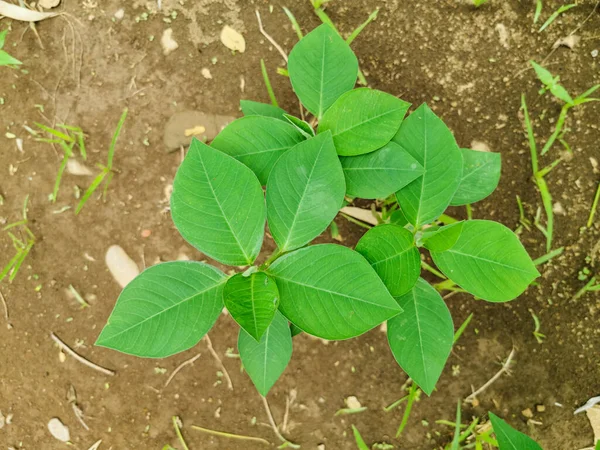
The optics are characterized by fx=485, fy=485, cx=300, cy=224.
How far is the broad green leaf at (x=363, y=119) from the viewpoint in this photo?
1.35m

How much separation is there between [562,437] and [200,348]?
5.11ft

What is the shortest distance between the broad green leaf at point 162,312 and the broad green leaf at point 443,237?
592 millimetres

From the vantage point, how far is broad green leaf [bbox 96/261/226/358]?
1.18m

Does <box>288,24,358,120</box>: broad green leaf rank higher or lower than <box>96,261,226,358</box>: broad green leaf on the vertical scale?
higher

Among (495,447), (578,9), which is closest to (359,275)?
(495,447)

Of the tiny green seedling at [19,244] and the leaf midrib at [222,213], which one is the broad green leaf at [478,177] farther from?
the tiny green seedling at [19,244]

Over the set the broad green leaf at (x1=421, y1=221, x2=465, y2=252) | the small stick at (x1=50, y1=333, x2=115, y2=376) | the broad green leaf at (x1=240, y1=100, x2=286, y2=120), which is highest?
the broad green leaf at (x1=421, y1=221, x2=465, y2=252)

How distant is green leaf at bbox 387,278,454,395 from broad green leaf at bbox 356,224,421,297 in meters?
0.18

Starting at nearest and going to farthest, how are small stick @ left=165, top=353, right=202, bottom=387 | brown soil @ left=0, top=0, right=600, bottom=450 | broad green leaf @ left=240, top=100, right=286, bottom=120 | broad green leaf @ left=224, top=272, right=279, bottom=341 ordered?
1. broad green leaf @ left=224, top=272, right=279, bottom=341
2. broad green leaf @ left=240, top=100, right=286, bottom=120
3. brown soil @ left=0, top=0, right=600, bottom=450
4. small stick @ left=165, top=353, right=202, bottom=387

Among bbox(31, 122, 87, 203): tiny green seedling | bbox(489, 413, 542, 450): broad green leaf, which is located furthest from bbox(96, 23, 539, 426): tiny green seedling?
bbox(31, 122, 87, 203): tiny green seedling

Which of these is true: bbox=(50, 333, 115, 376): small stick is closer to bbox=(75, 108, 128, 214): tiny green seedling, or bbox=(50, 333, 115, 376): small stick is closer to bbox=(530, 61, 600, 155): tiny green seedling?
bbox=(75, 108, 128, 214): tiny green seedling

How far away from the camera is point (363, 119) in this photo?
1373 mm

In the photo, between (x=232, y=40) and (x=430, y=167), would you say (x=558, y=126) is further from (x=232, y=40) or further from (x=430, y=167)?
(x=232, y=40)

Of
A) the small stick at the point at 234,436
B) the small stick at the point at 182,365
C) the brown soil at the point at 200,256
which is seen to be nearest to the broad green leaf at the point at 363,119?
the brown soil at the point at 200,256
